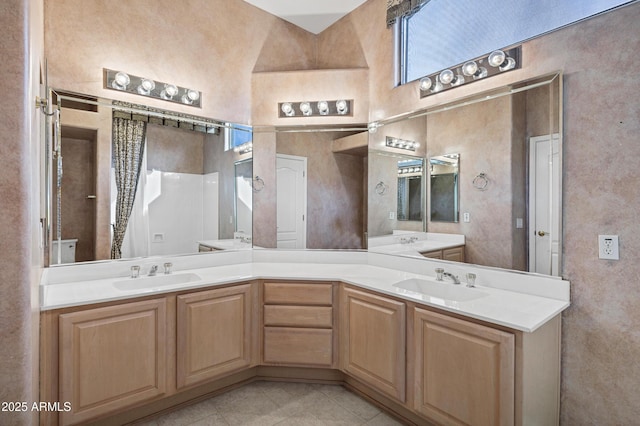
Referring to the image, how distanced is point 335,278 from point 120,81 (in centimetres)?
205

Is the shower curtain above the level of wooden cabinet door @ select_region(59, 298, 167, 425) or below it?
above

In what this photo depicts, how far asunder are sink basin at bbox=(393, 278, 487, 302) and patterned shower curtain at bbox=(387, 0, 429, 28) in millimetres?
2028

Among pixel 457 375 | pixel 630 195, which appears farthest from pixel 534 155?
pixel 457 375

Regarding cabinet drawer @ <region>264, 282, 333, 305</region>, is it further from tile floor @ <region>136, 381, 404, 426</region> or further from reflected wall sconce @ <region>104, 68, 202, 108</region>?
reflected wall sconce @ <region>104, 68, 202, 108</region>

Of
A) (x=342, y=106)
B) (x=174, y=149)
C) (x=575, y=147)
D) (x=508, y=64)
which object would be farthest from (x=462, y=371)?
(x=174, y=149)

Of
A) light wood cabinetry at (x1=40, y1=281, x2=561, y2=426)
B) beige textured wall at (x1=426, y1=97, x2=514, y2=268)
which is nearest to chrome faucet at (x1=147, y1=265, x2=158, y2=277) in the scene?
Result: light wood cabinetry at (x1=40, y1=281, x2=561, y2=426)

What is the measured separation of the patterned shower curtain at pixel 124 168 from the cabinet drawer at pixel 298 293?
1095mm

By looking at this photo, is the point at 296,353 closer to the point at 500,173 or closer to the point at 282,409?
the point at 282,409

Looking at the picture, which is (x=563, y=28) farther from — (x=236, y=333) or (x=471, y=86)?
(x=236, y=333)

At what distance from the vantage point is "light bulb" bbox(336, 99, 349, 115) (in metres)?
2.89

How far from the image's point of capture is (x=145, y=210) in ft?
7.86

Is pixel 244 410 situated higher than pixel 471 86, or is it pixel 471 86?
pixel 471 86

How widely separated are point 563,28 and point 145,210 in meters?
2.85

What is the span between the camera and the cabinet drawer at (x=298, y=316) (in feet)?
7.60
